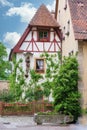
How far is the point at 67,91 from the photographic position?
26.7m

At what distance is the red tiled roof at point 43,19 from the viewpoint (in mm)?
36244

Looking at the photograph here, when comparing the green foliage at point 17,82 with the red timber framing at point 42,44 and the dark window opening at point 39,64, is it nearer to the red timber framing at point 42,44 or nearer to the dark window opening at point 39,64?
the dark window opening at point 39,64

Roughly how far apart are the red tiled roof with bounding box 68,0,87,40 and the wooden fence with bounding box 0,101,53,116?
20.3ft

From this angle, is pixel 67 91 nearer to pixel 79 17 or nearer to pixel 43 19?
pixel 79 17

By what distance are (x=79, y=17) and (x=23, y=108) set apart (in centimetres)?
834

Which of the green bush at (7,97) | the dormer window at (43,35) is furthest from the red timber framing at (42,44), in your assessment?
the green bush at (7,97)

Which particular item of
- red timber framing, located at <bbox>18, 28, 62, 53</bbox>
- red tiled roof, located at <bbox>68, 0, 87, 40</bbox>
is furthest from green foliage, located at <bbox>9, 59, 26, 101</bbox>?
red tiled roof, located at <bbox>68, 0, 87, 40</bbox>

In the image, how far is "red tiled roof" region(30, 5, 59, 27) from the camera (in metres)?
36.2

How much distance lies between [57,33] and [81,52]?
914 centimetres

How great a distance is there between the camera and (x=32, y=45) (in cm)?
3638

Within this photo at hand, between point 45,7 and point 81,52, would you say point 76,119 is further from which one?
point 45,7

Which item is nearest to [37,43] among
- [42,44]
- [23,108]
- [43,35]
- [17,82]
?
[42,44]

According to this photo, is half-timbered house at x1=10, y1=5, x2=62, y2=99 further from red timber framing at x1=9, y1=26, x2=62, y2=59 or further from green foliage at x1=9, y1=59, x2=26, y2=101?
green foliage at x1=9, y1=59, x2=26, y2=101

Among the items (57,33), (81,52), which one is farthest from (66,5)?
(81,52)
